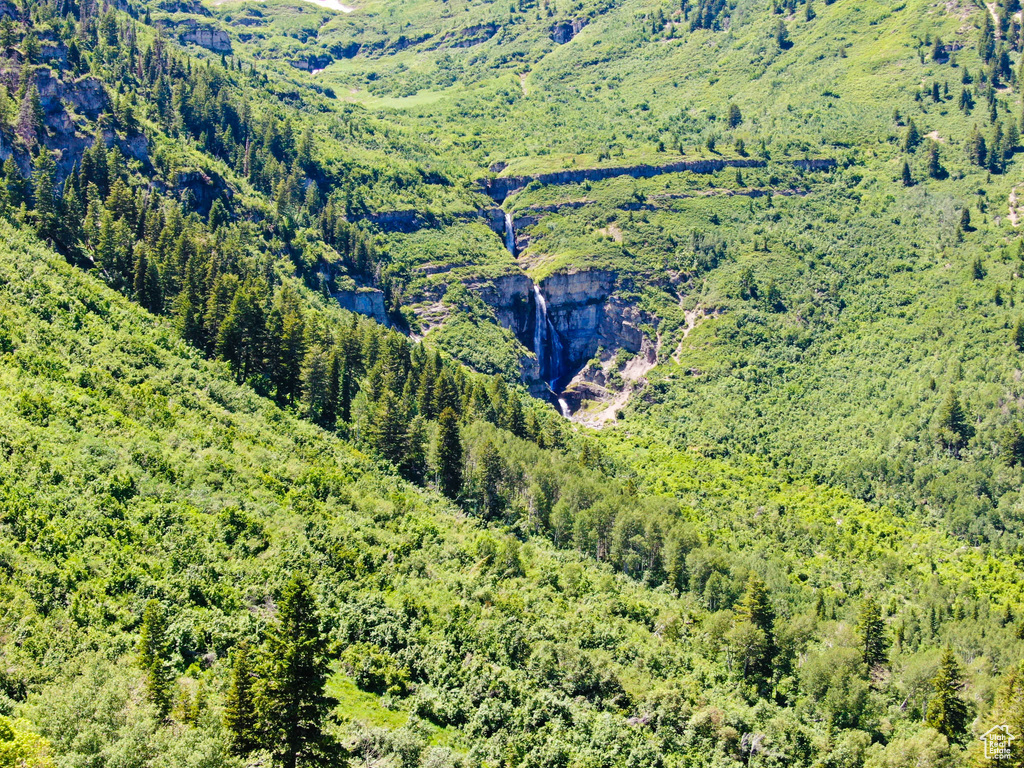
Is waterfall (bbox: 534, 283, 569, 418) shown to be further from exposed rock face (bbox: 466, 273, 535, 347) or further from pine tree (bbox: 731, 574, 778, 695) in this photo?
pine tree (bbox: 731, 574, 778, 695)

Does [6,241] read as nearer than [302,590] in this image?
No

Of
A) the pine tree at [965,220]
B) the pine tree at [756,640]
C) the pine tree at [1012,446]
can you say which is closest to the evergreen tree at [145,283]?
the pine tree at [756,640]

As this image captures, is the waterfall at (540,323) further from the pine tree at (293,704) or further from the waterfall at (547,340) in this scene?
the pine tree at (293,704)

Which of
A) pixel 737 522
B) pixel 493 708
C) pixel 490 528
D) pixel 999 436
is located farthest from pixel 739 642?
pixel 999 436

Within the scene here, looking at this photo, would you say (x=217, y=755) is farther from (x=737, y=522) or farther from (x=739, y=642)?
(x=737, y=522)

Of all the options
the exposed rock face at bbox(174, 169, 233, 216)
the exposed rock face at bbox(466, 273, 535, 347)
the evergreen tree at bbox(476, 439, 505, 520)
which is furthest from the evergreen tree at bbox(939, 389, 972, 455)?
the exposed rock face at bbox(174, 169, 233, 216)

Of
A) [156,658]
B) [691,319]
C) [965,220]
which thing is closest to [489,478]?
[156,658]
